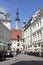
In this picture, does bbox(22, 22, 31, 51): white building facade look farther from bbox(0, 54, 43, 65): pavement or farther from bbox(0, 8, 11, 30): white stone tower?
bbox(0, 54, 43, 65): pavement

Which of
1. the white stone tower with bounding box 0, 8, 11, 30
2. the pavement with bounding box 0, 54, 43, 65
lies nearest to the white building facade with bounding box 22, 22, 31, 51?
the white stone tower with bounding box 0, 8, 11, 30

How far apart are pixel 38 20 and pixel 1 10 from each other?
104 ft

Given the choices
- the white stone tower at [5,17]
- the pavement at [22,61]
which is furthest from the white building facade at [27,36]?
the pavement at [22,61]

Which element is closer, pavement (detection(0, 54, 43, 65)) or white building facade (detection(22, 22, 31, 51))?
pavement (detection(0, 54, 43, 65))

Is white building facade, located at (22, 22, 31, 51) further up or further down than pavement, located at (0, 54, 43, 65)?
further up

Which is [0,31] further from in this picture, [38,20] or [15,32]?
[15,32]

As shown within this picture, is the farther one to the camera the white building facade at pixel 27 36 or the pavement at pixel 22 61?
the white building facade at pixel 27 36

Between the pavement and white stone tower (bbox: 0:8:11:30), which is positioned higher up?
white stone tower (bbox: 0:8:11:30)

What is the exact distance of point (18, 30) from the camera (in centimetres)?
13100

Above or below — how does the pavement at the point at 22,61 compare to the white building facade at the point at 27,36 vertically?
below

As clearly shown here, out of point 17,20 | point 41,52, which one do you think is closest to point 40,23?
point 41,52

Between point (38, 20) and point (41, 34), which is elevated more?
point (38, 20)

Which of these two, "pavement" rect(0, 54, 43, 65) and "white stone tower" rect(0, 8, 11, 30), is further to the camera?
"white stone tower" rect(0, 8, 11, 30)

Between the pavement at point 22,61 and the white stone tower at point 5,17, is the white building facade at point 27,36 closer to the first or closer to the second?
the white stone tower at point 5,17
